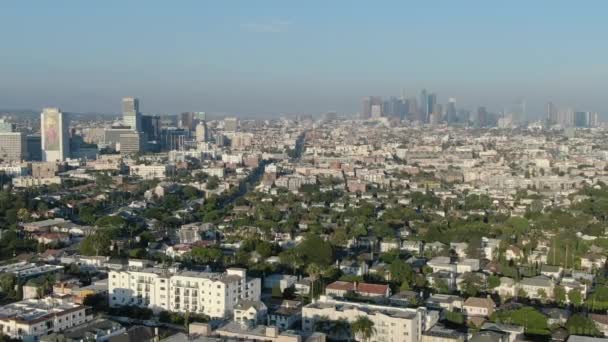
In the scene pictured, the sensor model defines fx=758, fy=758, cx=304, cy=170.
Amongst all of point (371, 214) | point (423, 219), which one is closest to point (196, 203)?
point (371, 214)

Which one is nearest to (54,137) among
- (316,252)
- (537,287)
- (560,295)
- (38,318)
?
(316,252)

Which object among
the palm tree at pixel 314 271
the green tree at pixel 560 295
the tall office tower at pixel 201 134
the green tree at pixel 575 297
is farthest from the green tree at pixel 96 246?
the tall office tower at pixel 201 134

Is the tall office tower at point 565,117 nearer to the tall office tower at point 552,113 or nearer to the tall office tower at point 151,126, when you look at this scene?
the tall office tower at point 552,113

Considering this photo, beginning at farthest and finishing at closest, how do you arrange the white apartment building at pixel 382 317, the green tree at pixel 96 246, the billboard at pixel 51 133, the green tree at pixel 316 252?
the billboard at pixel 51 133, the green tree at pixel 96 246, the green tree at pixel 316 252, the white apartment building at pixel 382 317

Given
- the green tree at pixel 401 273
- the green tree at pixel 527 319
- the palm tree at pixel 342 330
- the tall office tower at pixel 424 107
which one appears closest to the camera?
the palm tree at pixel 342 330

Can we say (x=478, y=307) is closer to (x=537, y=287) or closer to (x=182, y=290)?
(x=537, y=287)
